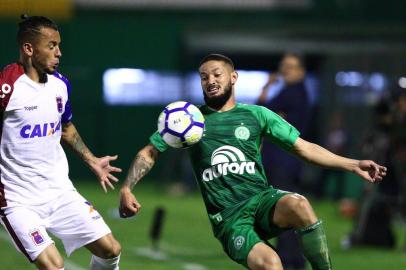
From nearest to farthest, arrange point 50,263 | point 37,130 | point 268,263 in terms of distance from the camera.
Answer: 1. point 268,263
2. point 50,263
3. point 37,130

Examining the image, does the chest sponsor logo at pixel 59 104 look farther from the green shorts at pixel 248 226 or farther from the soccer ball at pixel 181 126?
the green shorts at pixel 248 226

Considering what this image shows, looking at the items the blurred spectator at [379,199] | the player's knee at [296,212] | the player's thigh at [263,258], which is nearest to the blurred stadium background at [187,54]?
the blurred spectator at [379,199]

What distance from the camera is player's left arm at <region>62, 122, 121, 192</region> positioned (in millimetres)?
8688

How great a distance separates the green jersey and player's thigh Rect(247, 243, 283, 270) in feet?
1.72

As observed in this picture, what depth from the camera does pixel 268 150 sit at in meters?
12.3

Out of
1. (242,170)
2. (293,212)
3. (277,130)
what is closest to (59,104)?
(242,170)

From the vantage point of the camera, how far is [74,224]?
27.8 feet

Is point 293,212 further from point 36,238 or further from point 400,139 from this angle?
point 400,139

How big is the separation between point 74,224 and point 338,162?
2.01 metres

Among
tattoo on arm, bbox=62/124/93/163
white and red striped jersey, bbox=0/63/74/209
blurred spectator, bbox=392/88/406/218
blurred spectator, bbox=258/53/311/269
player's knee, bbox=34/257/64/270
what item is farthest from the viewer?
blurred spectator, bbox=392/88/406/218

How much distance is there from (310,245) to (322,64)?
74.9ft

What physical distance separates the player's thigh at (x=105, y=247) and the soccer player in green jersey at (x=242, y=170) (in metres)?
0.56

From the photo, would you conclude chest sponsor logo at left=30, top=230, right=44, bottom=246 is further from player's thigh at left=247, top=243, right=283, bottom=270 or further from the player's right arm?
player's thigh at left=247, top=243, right=283, bottom=270

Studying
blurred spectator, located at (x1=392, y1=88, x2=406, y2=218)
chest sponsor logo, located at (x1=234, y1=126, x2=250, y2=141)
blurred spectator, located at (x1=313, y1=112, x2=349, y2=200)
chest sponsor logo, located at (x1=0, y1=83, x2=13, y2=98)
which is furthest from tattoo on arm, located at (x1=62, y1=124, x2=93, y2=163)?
blurred spectator, located at (x1=313, y1=112, x2=349, y2=200)
